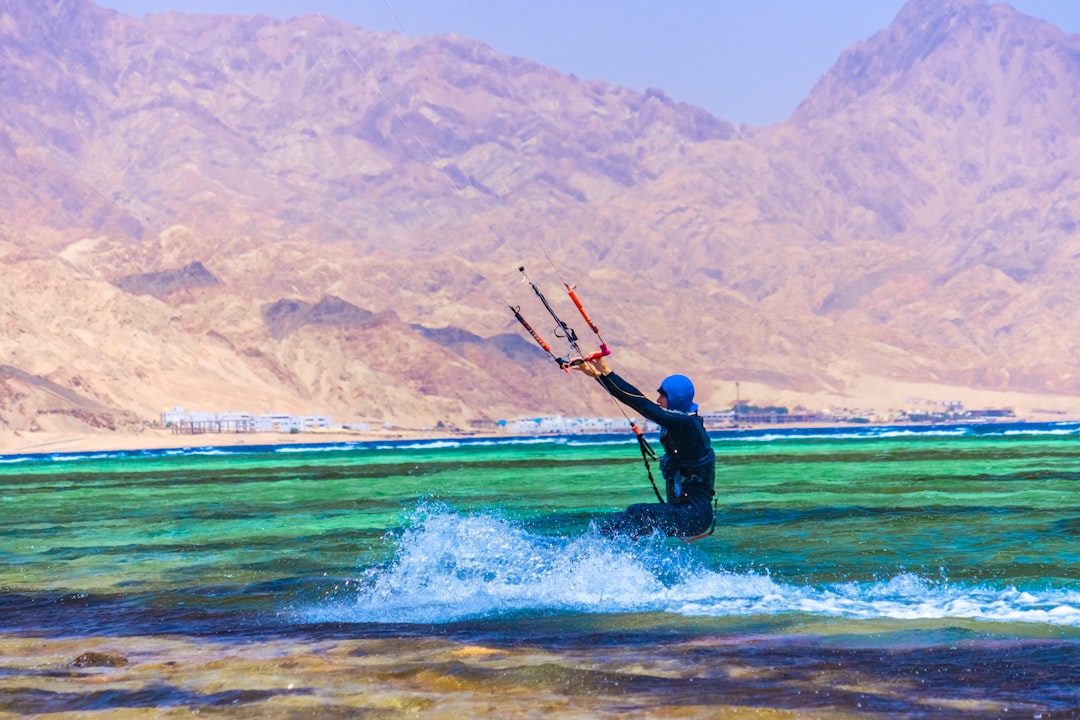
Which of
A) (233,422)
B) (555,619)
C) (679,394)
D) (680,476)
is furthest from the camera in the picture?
(233,422)

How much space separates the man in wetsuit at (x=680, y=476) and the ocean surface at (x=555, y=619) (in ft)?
0.99

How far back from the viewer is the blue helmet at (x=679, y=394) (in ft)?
50.6

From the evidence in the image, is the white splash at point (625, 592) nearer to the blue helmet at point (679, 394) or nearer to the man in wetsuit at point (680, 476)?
the man in wetsuit at point (680, 476)

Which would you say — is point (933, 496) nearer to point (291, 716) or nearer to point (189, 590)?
point (189, 590)

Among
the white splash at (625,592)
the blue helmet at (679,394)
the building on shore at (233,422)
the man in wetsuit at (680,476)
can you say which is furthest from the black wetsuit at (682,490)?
the building on shore at (233,422)

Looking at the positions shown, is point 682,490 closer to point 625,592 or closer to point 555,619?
point 625,592

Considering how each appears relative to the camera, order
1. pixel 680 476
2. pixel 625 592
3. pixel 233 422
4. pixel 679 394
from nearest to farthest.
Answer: pixel 679 394 → pixel 680 476 → pixel 625 592 → pixel 233 422

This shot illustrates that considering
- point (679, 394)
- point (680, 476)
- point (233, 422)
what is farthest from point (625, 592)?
point (233, 422)

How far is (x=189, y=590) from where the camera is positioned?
60.8 feet

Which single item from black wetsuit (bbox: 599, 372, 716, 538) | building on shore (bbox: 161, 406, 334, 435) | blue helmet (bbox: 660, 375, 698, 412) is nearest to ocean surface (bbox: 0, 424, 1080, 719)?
black wetsuit (bbox: 599, 372, 716, 538)

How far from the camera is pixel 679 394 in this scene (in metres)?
15.4

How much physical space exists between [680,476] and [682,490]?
16 centimetres

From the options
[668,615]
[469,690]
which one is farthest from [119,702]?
[668,615]

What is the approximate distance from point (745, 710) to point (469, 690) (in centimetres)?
232
